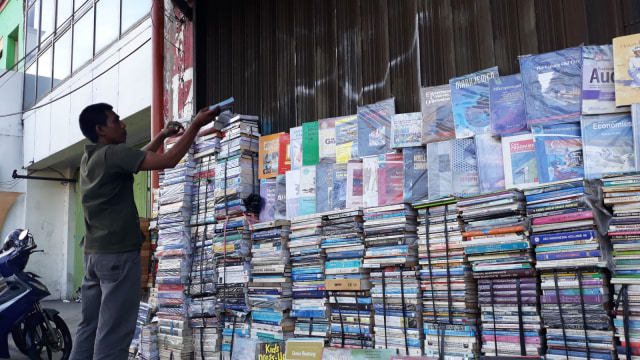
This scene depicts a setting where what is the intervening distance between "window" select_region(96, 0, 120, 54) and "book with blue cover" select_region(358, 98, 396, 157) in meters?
6.71

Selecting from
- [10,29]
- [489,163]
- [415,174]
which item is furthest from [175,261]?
[10,29]

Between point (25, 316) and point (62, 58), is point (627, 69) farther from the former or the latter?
point (62, 58)

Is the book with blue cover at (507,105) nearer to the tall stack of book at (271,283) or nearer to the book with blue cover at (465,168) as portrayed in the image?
the book with blue cover at (465,168)

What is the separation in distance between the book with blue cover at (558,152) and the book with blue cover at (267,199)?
2.29 metres

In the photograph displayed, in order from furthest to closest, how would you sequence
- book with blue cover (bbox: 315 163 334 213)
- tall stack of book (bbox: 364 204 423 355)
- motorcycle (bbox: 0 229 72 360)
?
1. motorcycle (bbox: 0 229 72 360)
2. book with blue cover (bbox: 315 163 334 213)
3. tall stack of book (bbox: 364 204 423 355)

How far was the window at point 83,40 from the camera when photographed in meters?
10.4

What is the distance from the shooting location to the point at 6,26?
599 inches

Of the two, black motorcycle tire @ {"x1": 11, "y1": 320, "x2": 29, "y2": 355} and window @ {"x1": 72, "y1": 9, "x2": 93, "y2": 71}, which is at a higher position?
window @ {"x1": 72, "y1": 9, "x2": 93, "y2": 71}

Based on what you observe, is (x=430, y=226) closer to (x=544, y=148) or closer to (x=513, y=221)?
(x=513, y=221)

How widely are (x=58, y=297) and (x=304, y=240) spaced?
37.0ft

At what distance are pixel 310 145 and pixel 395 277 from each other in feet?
4.84

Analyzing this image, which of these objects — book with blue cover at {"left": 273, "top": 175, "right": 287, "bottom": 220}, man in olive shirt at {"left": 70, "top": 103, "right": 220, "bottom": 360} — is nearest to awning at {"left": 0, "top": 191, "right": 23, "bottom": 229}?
book with blue cover at {"left": 273, "top": 175, "right": 287, "bottom": 220}

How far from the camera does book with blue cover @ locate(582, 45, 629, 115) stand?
2.86 meters

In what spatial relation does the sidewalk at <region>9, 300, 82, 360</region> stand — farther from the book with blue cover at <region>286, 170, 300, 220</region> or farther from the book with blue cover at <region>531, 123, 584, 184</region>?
the book with blue cover at <region>531, 123, 584, 184</region>
